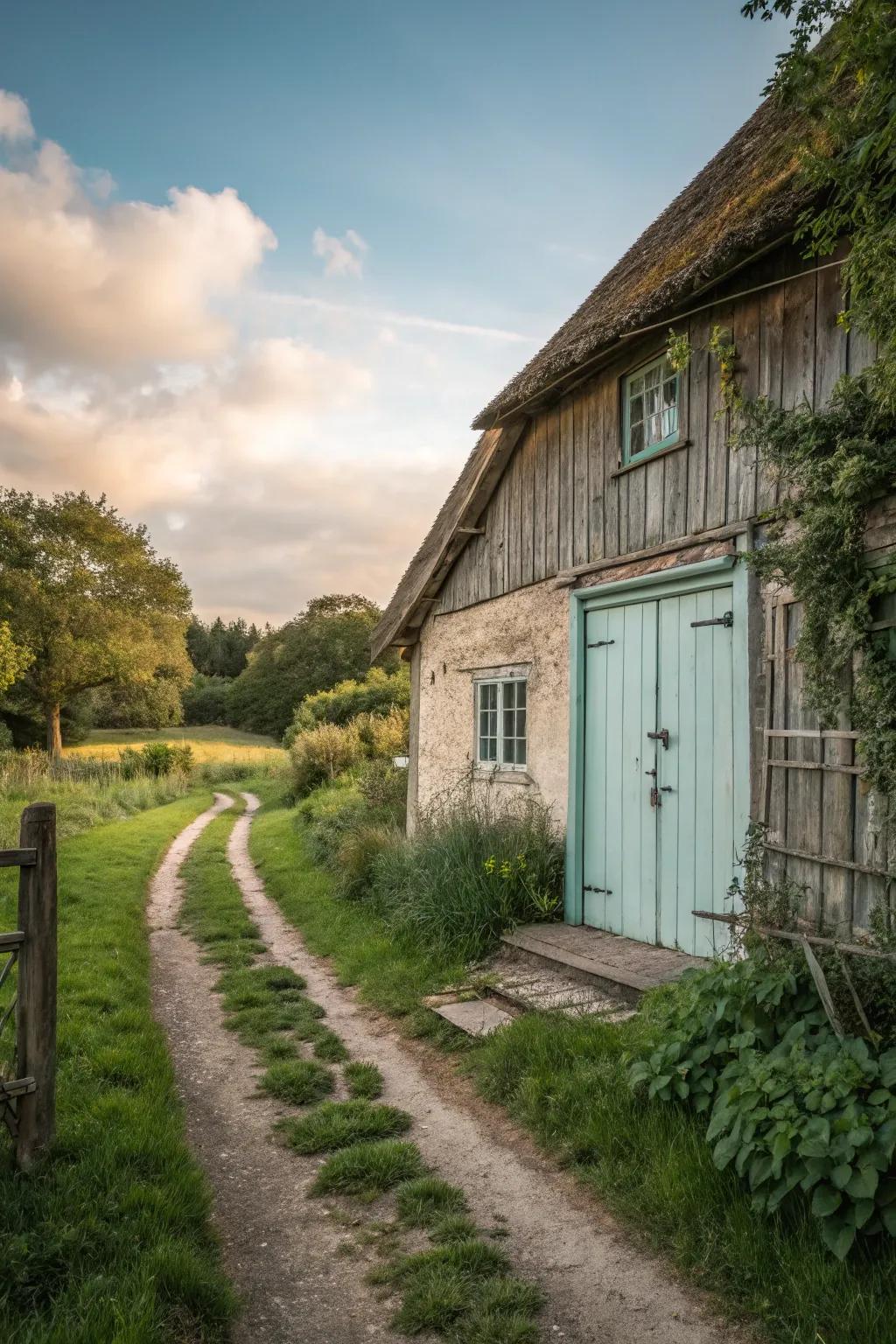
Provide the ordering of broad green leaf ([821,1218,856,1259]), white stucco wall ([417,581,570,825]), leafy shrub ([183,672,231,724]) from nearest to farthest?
broad green leaf ([821,1218,856,1259]), white stucco wall ([417,581,570,825]), leafy shrub ([183,672,231,724])

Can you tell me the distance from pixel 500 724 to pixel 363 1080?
15.2 feet

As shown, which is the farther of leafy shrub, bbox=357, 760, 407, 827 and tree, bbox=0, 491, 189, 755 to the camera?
tree, bbox=0, 491, 189, 755

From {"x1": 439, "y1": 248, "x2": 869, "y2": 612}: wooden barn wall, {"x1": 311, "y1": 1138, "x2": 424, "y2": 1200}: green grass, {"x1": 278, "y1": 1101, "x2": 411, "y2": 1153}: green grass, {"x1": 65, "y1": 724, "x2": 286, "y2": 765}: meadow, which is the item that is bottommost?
{"x1": 65, "y1": 724, "x2": 286, "y2": 765}: meadow

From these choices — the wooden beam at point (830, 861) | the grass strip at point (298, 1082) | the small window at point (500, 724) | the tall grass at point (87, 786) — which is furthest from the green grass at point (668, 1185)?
the tall grass at point (87, 786)

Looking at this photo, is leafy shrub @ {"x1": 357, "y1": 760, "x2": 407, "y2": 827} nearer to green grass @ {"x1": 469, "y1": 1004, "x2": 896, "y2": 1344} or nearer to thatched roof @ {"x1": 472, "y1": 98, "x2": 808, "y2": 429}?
thatched roof @ {"x1": 472, "y1": 98, "x2": 808, "y2": 429}

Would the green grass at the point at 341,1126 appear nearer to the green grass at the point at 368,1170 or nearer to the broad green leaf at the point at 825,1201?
the green grass at the point at 368,1170

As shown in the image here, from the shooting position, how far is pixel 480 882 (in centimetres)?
712

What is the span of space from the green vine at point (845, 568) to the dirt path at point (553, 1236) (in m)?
2.41

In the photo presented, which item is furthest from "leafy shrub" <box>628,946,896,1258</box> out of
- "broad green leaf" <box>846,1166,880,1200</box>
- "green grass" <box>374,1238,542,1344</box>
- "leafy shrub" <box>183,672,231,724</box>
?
"leafy shrub" <box>183,672,231,724</box>

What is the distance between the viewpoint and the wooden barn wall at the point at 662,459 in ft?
16.3

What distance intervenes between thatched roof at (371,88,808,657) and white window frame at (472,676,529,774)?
1.73 m

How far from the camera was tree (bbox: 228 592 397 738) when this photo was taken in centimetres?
4728

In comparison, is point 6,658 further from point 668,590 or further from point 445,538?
point 668,590

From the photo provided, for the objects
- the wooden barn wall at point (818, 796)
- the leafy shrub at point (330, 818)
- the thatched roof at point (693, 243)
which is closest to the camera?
the wooden barn wall at point (818, 796)
